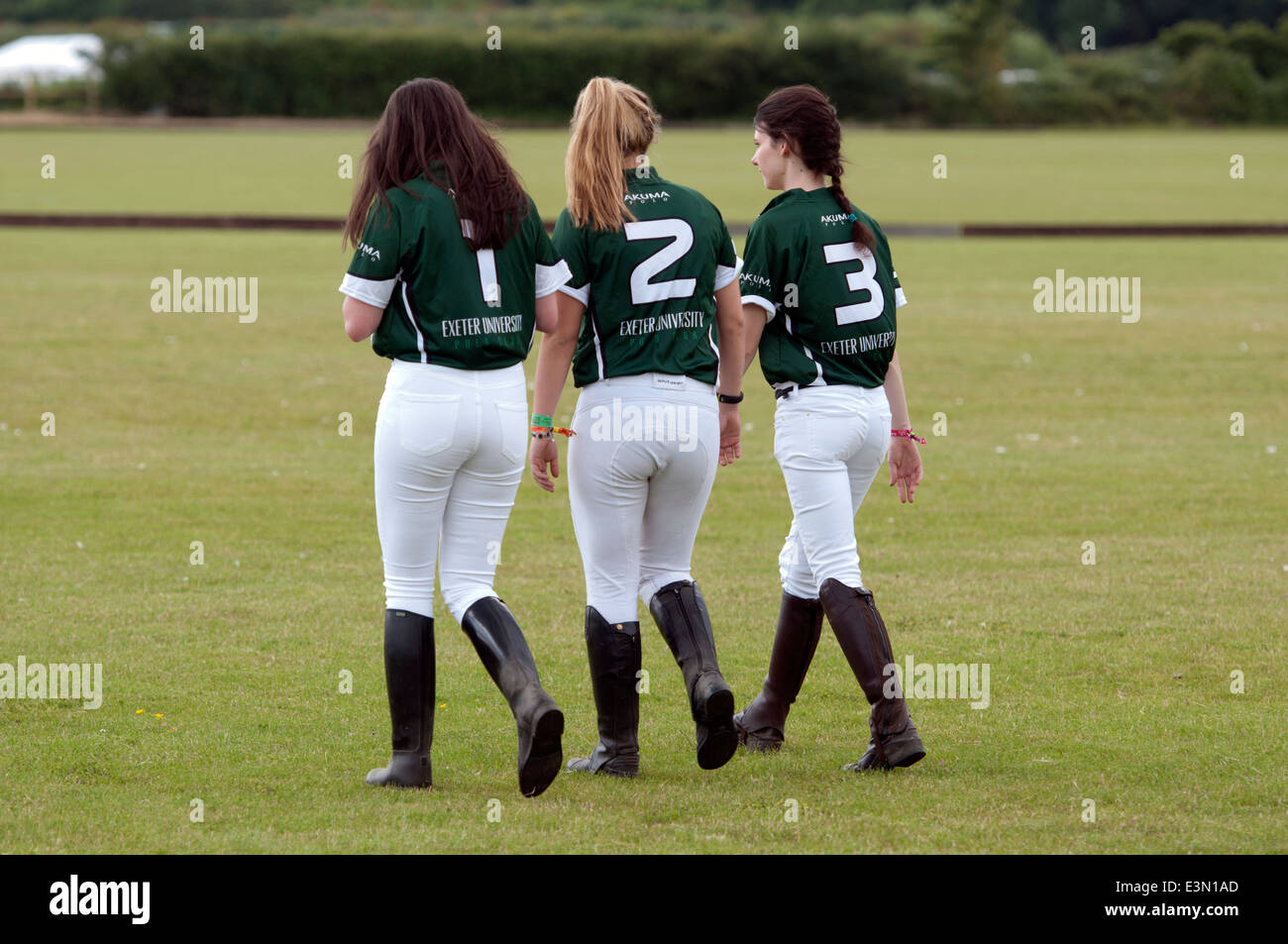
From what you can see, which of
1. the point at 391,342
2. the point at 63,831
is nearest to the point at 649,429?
the point at 391,342

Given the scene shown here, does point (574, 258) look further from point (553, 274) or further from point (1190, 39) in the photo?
point (1190, 39)

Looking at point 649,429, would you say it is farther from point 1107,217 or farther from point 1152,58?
point 1152,58

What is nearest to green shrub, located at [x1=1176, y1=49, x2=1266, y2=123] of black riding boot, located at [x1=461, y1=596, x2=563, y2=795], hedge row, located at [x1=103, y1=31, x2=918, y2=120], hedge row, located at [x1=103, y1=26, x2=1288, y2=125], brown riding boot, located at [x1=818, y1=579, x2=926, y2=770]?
hedge row, located at [x1=103, y1=26, x2=1288, y2=125]

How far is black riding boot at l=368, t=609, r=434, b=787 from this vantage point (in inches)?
207

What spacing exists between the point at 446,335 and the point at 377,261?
315mm

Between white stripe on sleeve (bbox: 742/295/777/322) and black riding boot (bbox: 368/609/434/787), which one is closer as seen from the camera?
black riding boot (bbox: 368/609/434/787)

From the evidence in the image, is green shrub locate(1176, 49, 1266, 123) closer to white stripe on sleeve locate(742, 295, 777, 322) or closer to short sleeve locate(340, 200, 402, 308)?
white stripe on sleeve locate(742, 295, 777, 322)

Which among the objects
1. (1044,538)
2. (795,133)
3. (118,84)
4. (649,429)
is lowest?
(1044,538)

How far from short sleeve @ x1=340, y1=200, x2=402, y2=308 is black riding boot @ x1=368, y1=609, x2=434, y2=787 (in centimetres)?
107

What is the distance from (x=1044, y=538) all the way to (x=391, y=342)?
583 cm

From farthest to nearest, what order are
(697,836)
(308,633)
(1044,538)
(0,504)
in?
(0,504) → (1044,538) → (308,633) → (697,836)

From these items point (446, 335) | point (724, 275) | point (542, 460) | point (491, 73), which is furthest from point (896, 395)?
point (491, 73)

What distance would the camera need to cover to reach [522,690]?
5070 mm

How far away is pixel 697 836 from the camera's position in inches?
190
